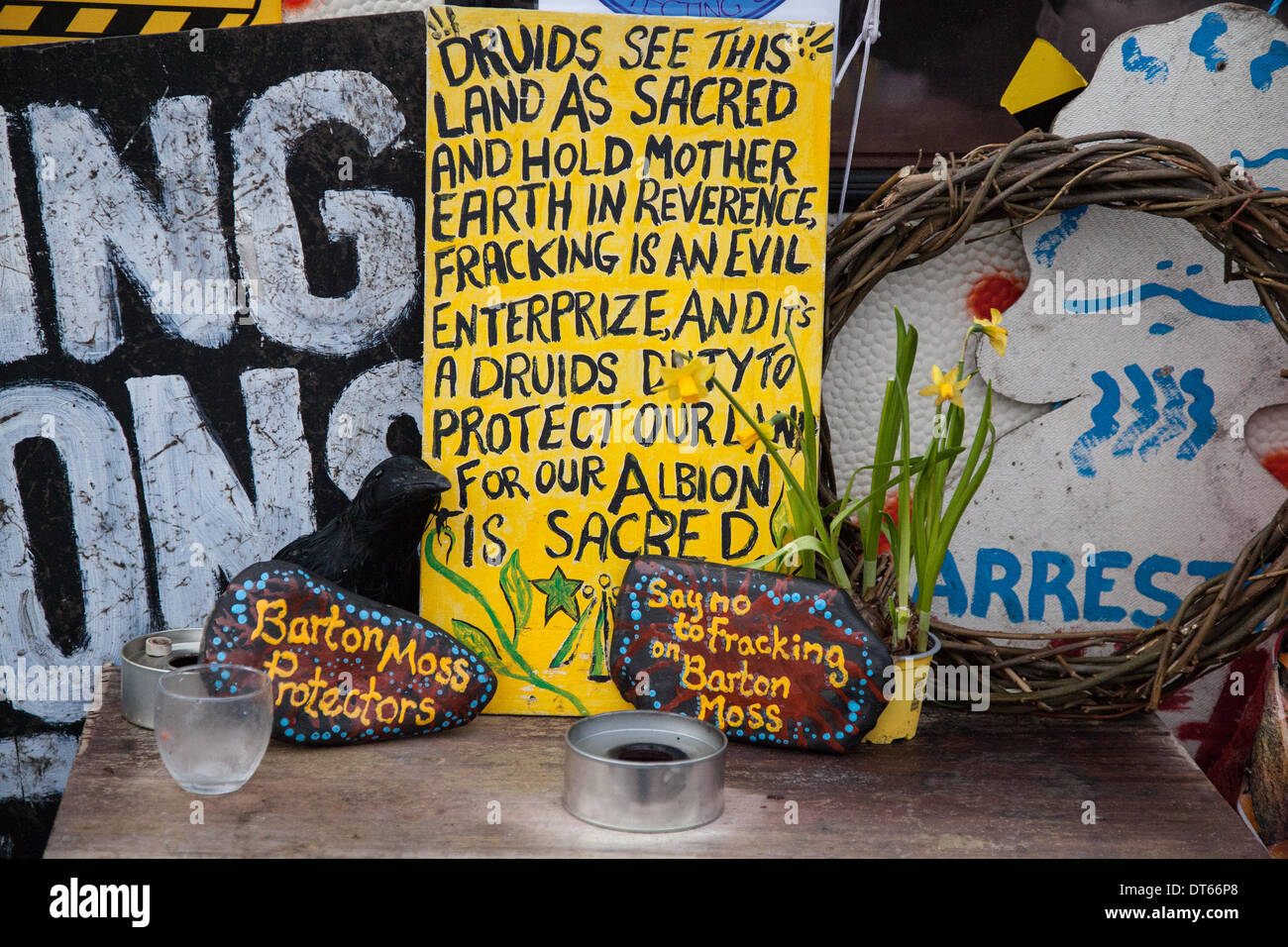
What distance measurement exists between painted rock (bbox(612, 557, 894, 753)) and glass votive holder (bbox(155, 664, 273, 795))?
1.56 ft

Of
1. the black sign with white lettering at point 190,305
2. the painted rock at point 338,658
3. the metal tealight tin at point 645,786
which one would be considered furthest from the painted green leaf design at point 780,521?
the black sign with white lettering at point 190,305

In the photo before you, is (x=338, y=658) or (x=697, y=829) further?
(x=338, y=658)

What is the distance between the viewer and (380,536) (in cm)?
157

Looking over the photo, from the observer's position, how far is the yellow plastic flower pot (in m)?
1.54

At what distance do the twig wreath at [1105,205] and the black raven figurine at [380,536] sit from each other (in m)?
0.60

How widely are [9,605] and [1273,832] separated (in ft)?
6.74

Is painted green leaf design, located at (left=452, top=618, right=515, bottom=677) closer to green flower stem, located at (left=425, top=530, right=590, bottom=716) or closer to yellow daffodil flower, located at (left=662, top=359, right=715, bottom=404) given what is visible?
green flower stem, located at (left=425, top=530, right=590, bottom=716)

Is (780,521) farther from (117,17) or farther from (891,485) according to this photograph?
(117,17)

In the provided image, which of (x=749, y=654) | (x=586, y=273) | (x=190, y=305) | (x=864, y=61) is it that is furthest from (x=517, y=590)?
(x=864, y=61)

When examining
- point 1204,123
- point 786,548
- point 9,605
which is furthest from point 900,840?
point 9,605

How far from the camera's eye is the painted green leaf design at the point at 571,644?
5.46 ft

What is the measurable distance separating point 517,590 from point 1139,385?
1.06 m

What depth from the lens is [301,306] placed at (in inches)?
70.5
